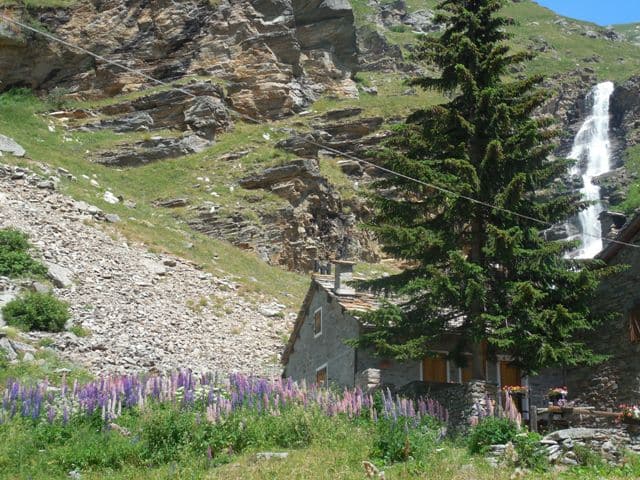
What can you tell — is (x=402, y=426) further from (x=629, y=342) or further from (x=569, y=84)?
(x=569, y=84)

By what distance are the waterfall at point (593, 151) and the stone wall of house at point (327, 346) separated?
127 feet

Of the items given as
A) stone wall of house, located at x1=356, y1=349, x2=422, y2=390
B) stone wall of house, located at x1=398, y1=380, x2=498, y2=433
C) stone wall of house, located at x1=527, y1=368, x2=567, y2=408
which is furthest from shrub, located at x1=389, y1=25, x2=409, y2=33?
stone wall of house, located at x1=398, y1=380, x2=498, y2=433

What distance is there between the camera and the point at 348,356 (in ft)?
65.8

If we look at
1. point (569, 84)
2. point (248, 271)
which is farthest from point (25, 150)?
point (569, 84)

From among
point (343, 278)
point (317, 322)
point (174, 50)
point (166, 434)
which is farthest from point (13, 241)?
point (174, 50)

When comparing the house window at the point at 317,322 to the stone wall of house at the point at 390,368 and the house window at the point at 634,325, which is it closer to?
the stone wall of house at the point at 390,368

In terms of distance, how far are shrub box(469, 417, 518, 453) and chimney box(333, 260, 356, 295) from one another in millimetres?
8063

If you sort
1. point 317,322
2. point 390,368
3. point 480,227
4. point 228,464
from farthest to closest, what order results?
point 317,322
point 390,368
point 480,227
point 228,464

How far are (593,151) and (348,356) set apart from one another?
6328 centimetres

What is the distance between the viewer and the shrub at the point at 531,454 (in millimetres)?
12133

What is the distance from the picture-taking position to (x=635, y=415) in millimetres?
14625

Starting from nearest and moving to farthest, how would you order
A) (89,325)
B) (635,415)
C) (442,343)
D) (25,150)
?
(635,415), (442,343), (89,325), (25,150)

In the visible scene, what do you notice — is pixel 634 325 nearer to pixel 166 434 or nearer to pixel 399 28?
pixel 166 434

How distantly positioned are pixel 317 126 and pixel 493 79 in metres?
37.5
